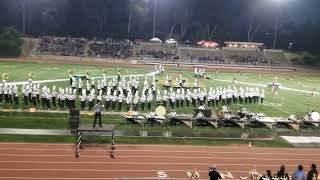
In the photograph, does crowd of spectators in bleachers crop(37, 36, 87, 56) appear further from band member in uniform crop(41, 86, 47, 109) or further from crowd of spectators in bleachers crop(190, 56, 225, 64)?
band member in uniform crop(41, 86, 47, 109)

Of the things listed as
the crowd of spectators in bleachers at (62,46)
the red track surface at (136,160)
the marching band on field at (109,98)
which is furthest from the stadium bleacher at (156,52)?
the red track surface at (136,160)

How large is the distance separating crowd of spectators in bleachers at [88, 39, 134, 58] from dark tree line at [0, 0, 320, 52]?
7934 mm

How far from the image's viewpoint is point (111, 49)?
2579 inches

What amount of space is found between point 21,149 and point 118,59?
141ft

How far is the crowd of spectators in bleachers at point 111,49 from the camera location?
2474 inches

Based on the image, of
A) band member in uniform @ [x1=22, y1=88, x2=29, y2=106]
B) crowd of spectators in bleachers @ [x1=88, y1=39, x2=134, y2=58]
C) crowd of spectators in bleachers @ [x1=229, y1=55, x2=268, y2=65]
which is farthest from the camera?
crowd of spectators in bleachers @ [x1=229, y1=55, x2=268, y2=65]

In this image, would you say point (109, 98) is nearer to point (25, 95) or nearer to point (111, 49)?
point (25, 95)

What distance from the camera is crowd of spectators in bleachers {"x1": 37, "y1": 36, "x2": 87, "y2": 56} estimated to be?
61.3m

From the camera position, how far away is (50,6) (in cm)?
7844

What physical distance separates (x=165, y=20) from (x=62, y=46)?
82.0 ft

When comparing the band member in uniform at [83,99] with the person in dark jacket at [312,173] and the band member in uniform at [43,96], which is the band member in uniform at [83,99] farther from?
the person in dark jacket at [312,173]

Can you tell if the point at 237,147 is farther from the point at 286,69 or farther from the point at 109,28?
the point at 109,28

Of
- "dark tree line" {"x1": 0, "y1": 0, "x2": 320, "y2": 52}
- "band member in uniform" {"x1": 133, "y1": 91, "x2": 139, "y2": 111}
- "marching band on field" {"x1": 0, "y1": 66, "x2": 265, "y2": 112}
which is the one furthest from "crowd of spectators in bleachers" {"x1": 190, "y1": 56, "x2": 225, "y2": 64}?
"band member in uniform" {"x1": 133, "y1": 91, "x2": 139, "y2": 111}

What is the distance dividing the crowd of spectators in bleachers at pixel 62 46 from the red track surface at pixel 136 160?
144 feet
